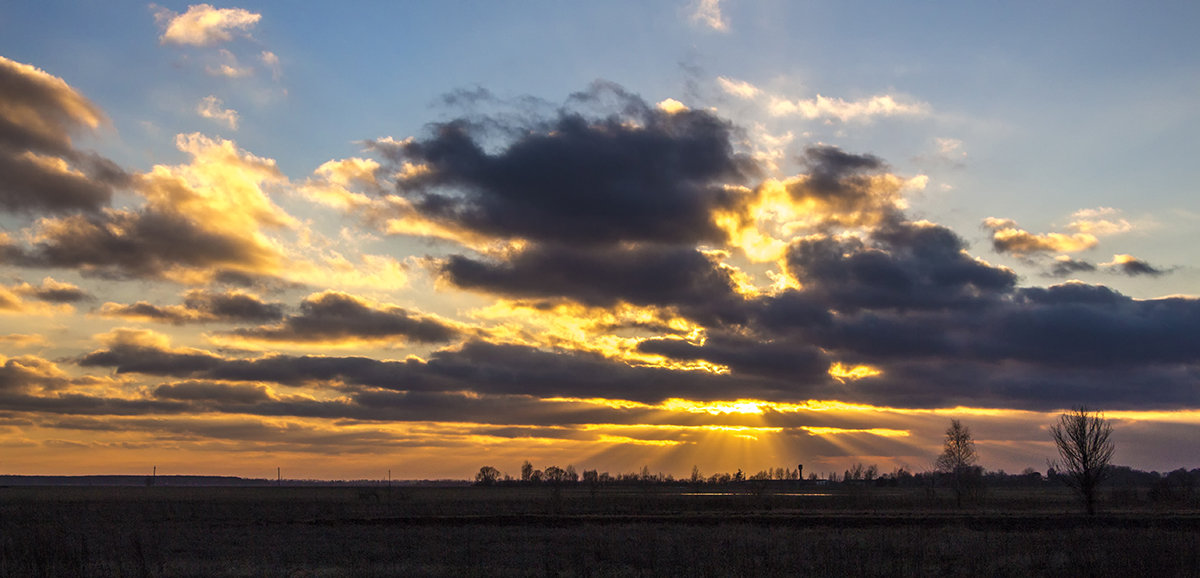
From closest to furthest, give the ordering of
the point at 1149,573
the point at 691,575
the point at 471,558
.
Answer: the point at 1149,573 → the point at 691,575 → the point at 471,558

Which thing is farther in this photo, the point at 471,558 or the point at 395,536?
the point at 395,536

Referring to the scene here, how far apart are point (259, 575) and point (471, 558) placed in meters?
7.44

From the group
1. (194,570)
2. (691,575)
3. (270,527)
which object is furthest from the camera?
(270,527)

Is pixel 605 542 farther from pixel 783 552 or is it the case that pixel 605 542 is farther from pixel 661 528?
pixel 661 528

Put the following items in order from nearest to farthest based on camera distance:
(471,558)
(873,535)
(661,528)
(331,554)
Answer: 1. (471,558)
2. (331,554)
3. (873,535)
4. (661,528)

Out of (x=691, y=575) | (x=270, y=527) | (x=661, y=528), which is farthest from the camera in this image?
(x=270, y=527)

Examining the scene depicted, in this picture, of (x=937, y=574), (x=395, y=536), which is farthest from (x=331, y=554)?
(x=937, y=574)

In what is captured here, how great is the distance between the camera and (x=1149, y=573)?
2155cm

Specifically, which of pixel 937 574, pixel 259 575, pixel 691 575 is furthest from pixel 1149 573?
pixel 259 575

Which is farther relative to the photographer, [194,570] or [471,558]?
[471,558]

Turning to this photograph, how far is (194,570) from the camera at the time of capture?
85.1ft

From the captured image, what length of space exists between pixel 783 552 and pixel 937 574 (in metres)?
6.31

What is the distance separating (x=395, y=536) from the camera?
4056cm

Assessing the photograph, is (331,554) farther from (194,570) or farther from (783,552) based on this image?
(783,552)
